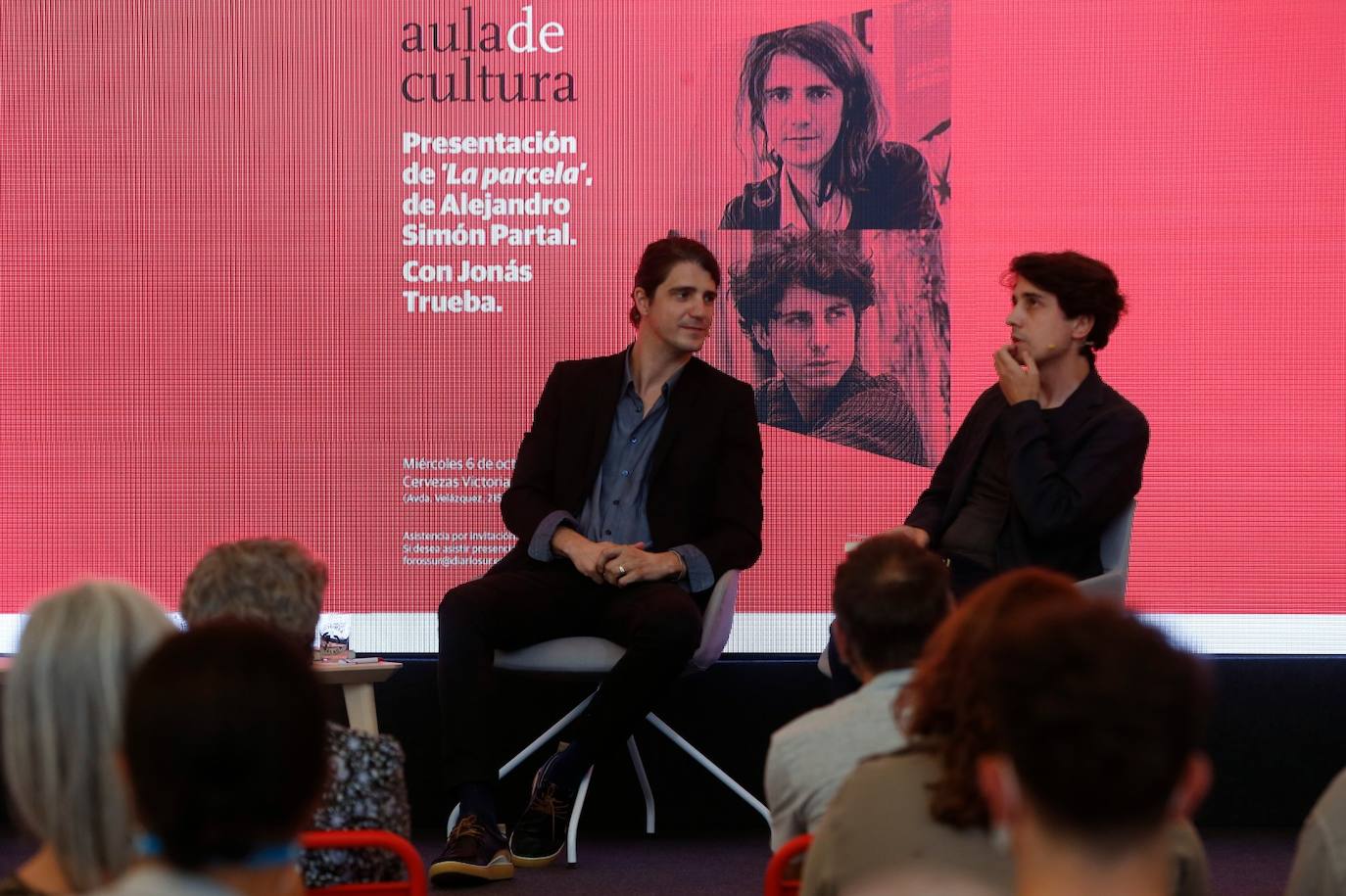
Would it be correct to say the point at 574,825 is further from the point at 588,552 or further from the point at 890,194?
the point at 890,194

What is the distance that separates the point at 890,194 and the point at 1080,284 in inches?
35.2

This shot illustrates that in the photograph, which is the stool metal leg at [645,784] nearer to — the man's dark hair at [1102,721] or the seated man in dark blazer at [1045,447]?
the seated man in dark blazer at [1045,447]

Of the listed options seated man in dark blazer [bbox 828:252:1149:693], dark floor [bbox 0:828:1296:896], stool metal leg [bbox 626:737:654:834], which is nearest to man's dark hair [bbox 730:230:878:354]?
seated man in dark blazer [bbox 828:252:1149:693]

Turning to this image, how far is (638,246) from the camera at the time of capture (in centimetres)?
425

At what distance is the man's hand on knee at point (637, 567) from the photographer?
3455 mm

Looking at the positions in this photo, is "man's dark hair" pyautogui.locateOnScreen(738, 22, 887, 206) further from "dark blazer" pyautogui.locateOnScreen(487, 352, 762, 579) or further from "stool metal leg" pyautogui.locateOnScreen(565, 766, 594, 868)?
"stool metal leg" pyautogui.locateOnScreen(565, 766, 594, 868)

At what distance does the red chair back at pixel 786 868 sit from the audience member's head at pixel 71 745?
2.18ft

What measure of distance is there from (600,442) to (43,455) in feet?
5.39

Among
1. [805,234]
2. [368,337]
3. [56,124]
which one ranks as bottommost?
[368,337]

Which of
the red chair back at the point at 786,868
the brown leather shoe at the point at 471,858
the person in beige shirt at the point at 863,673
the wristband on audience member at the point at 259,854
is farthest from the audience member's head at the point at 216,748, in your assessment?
the brown leather shoe at the point at 471,858

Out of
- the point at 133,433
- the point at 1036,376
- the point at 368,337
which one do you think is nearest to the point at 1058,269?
the point at 1036,376

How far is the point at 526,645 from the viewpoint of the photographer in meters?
3.48

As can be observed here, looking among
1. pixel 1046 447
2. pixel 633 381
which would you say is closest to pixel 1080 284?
pixel 1046 447

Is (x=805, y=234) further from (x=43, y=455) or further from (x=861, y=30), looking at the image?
(x=43, y=455)
